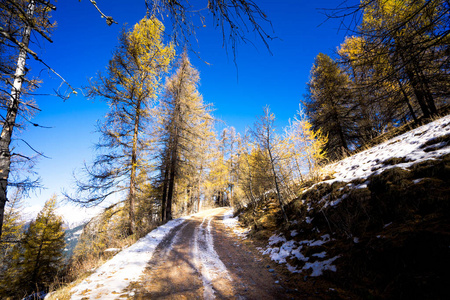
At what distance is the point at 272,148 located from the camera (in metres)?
9.11

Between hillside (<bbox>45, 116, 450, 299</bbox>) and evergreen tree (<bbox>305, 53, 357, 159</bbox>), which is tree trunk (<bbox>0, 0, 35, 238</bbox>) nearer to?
hillside (<bbox>45, 116, 450, 299</bbox>)

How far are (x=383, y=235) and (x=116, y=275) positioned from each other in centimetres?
677

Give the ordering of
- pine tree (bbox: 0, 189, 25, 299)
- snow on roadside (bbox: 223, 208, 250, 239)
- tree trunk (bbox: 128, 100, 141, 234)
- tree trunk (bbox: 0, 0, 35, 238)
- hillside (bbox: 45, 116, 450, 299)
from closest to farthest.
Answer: hillside (bbox: 45, 116, 450, 299)
tree trunk (bbox: 0, 0, 35, 238)
tree trunk (bbox: 128, 100, 141, 234)
snow on roadside (bbox: 223, 208, 250, 239)
pine tree (bbox: 0, 189, 25, 299)

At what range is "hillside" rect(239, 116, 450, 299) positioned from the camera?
260 centimetres

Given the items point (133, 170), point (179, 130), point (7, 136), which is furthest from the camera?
point (179, 130)

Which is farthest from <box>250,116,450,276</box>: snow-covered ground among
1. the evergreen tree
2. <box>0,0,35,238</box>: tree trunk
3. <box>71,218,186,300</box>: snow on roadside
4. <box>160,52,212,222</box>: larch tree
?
<box>160,52,212,222</box>: larch tree

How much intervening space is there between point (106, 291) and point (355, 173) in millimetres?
8842

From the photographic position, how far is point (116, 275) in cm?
442

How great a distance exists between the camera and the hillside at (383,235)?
260 cm

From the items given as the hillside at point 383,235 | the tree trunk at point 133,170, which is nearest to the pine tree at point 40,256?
the tree trunk at point 133,170

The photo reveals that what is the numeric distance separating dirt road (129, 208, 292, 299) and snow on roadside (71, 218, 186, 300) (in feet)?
0.97

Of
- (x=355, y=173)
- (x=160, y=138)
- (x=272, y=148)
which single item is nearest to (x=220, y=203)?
(x=160, y=138)

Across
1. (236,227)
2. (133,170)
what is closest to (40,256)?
(133,170)

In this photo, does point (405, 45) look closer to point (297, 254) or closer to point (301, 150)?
point (297, 254)
